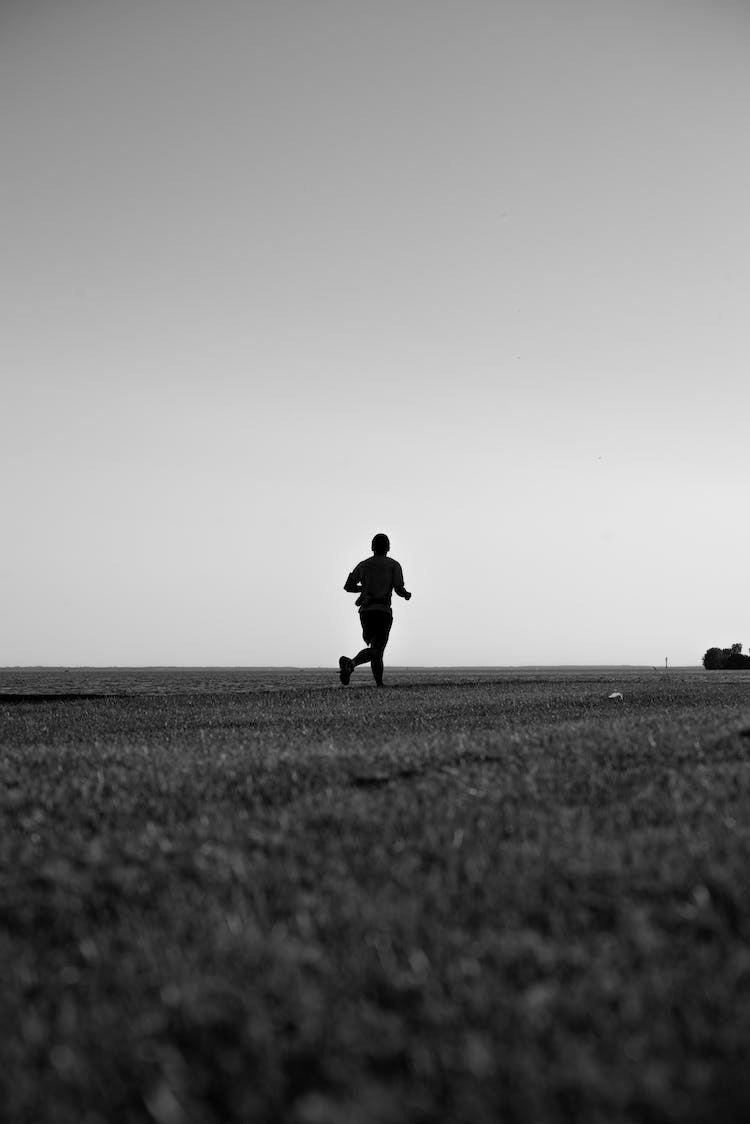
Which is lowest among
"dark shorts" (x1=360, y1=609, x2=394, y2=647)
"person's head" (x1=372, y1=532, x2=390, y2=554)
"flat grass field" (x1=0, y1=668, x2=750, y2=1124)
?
"flat grass field" (x1=0, y1=668, x2=750, y2=1124)

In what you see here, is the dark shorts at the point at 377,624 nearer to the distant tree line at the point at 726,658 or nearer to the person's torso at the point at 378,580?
the person's torso at the point at 378,580

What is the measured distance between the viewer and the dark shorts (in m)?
20.1

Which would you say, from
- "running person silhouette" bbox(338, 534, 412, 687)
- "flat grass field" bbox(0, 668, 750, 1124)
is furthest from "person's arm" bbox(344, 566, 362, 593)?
"flat grass field" bbox(0, 668, 750, 1124)

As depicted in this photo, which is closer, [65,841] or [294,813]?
[65,841]

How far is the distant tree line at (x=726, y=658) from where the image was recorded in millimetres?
42812

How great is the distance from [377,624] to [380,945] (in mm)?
17247

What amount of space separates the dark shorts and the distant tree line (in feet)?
88.3

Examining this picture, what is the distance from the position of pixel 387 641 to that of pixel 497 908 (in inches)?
674

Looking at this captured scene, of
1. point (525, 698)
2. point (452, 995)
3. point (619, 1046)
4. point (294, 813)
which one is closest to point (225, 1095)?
point (452, 995)

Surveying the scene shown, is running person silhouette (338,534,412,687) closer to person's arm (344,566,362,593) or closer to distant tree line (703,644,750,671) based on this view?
person's arm (344,566,362,593)

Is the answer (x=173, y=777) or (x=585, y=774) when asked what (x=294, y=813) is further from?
(x=585, y=774)

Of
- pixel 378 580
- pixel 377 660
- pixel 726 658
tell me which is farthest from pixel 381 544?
pixel 726 658

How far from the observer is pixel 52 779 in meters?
6.31

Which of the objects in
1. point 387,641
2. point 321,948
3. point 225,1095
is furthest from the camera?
point 387,641
